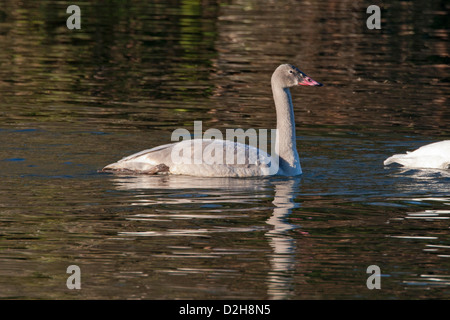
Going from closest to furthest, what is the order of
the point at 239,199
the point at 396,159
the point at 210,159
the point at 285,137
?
the point at 239,199, the point at 210,159, the point at 285,137, the point at 396,159

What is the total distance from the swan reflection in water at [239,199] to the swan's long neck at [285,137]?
0.20 metres

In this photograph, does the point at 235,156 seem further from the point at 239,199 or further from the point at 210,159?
the point at 239,199

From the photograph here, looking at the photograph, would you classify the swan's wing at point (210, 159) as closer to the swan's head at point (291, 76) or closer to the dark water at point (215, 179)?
the dark water at point (215, 179)

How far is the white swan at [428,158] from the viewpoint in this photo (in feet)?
40.1

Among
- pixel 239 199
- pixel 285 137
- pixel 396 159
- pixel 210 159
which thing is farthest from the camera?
pixel 396 159

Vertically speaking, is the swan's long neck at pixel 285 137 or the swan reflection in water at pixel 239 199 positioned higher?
the swan's long neck at pixel 285 137

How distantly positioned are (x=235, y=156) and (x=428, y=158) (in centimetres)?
276

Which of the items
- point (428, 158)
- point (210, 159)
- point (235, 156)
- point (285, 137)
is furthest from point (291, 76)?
point (428, 158)

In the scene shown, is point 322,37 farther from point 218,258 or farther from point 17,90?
point 218,258

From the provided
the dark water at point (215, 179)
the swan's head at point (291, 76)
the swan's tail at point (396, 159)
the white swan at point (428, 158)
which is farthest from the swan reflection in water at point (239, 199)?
the white swan at point (428, 158)

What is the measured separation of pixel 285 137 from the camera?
11945 millimetres

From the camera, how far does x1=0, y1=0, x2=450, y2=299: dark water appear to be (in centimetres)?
795

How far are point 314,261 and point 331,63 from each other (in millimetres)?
14582
